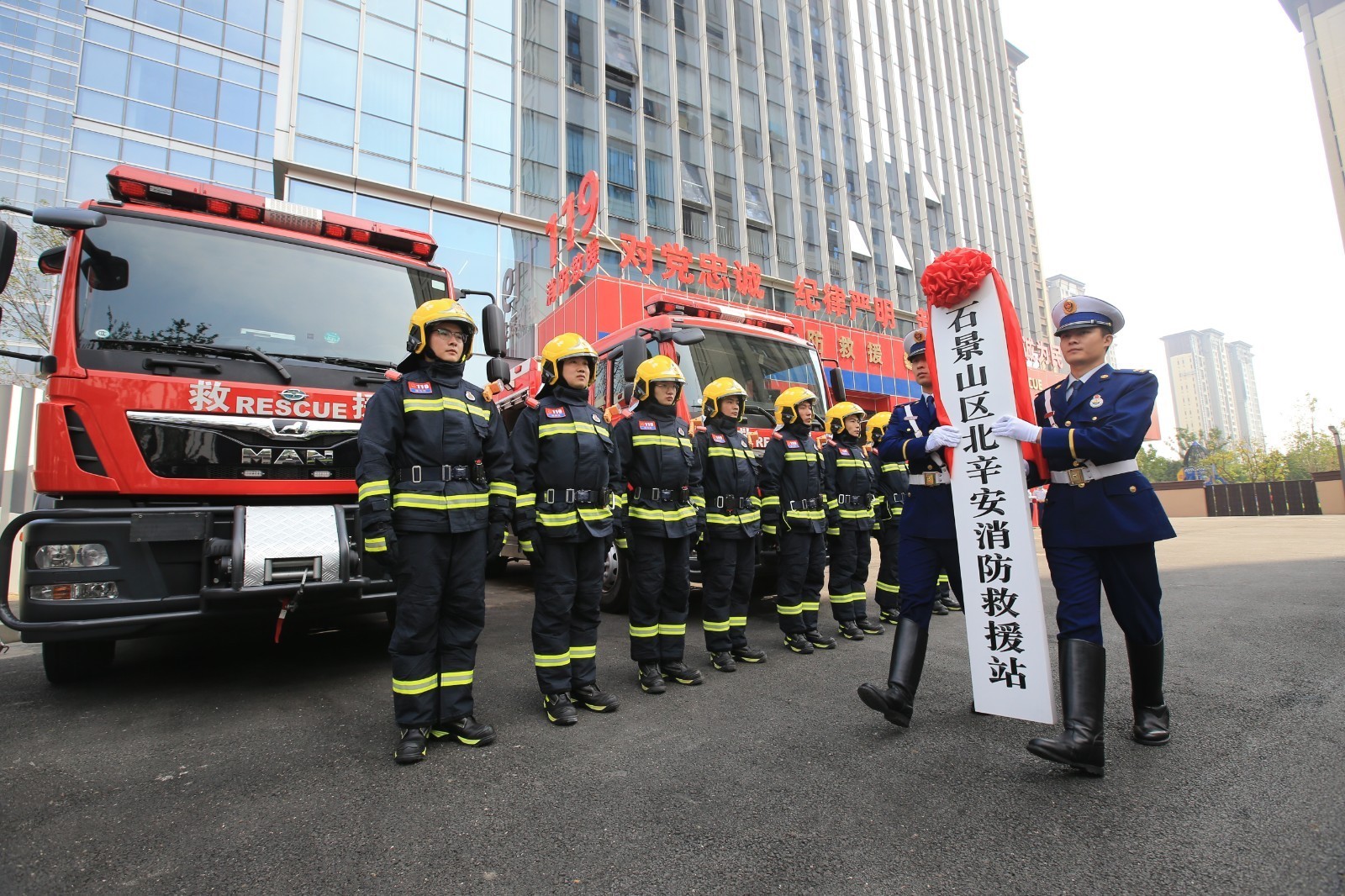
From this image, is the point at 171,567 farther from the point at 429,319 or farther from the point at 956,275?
the point at 956,275

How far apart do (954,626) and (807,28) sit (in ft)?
118

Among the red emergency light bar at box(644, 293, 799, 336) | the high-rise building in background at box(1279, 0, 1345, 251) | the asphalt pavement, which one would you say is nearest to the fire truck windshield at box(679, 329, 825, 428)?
the red emergency light bar at box(644, 293, 799, 336)

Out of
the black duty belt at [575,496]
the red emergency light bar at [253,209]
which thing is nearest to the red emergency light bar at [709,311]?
the red emergency light bar at [253,209]

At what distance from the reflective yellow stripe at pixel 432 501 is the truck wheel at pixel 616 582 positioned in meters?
3.18

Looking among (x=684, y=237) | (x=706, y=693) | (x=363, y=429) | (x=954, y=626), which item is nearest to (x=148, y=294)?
(x=363, y=429)

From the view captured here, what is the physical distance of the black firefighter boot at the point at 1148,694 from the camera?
288 centimetres

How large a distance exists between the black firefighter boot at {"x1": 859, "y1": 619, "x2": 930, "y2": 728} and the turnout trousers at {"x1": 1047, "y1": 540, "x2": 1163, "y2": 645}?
2.11 feet

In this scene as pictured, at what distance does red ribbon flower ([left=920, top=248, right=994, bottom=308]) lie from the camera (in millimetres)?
3199

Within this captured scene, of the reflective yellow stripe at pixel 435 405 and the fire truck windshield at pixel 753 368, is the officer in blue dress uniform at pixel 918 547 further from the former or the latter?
the fire truck windshield at pixel 753 368

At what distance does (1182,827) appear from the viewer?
2.13 metres

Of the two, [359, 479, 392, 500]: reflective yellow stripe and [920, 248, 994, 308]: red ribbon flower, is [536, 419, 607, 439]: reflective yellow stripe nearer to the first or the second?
[359, 479, 392, 500]: reflective yellow stripe

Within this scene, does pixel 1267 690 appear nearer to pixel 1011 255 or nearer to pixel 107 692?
pixel 107 692

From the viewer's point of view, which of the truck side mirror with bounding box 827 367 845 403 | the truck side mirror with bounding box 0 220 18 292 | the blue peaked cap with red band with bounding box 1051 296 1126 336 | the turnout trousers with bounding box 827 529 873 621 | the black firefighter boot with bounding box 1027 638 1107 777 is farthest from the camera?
the truck side mirror with bounding box 827 367 845 403

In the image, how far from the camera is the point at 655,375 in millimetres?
4379
